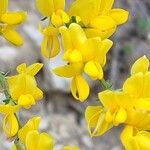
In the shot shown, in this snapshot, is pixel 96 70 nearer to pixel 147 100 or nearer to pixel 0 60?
pixel 147 100

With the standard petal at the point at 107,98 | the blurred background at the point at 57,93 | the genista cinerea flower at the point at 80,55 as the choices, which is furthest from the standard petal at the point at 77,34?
the blurred background at the point at 57,93

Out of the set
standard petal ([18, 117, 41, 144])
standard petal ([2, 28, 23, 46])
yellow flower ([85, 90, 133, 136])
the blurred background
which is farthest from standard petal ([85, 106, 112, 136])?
the blurred background

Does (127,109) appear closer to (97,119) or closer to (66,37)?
(97,119)

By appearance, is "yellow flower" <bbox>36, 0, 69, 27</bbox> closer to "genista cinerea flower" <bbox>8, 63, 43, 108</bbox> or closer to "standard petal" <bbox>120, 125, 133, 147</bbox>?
"genista cinerea flower" <bbox>8, 63, 43, 108</bbox>

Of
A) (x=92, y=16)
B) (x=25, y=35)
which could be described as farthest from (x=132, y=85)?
(x=25, y=35)

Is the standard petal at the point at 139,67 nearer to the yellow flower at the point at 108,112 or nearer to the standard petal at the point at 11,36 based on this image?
the yellow flower at the point at 108,112

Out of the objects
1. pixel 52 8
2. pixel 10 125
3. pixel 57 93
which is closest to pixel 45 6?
pixel 52 8
